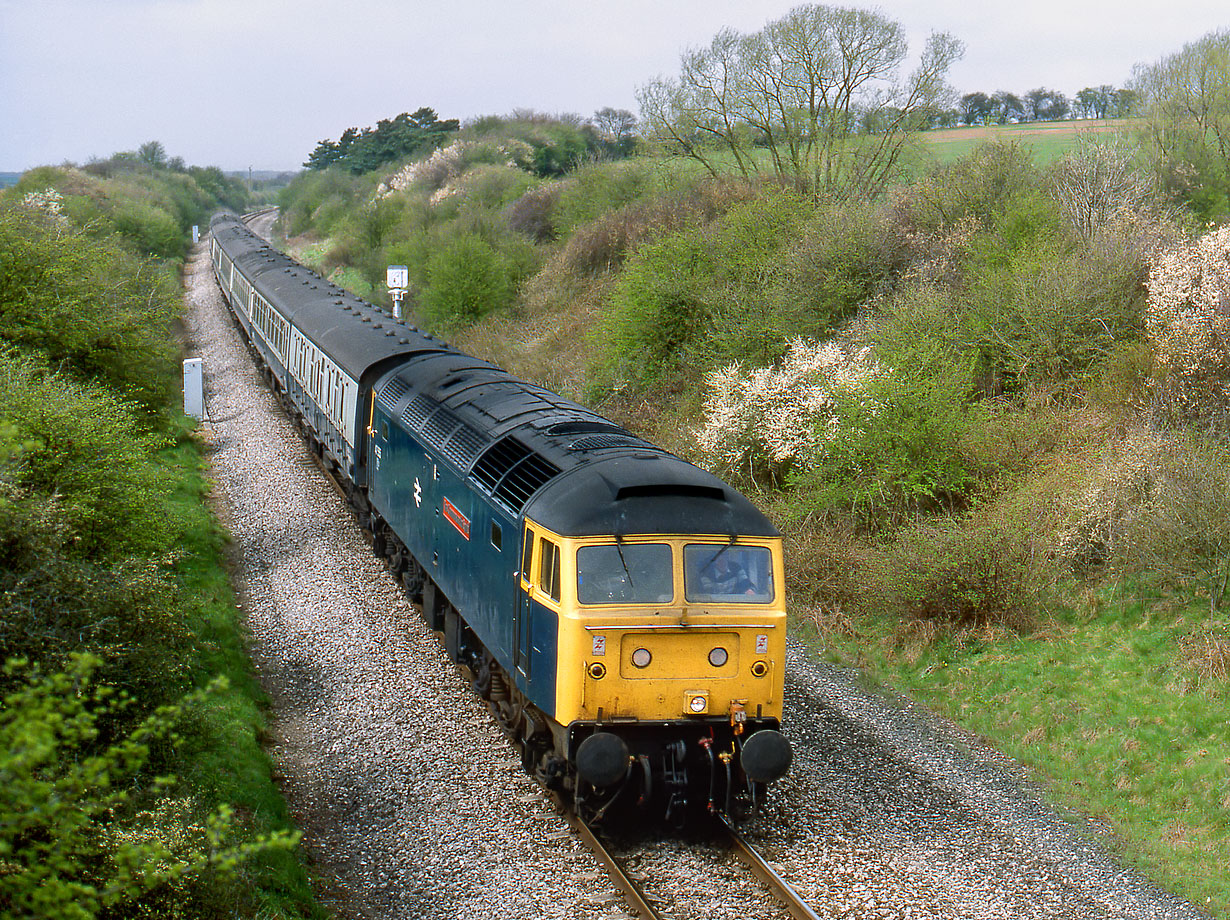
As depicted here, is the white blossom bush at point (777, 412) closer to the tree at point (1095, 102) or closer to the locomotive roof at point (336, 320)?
the locomotive roof at point (336, 320)

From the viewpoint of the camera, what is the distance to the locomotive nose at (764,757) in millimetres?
8594

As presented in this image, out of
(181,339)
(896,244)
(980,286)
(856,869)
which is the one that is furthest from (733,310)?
(181,339)

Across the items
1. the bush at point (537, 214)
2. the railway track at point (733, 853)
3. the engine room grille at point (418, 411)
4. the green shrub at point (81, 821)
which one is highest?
the bush at point (537, 214)

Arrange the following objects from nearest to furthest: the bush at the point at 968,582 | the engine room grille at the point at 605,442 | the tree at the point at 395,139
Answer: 1. the engine room grille at the point at 605,442
2. the bush at the point at 968,582
3. the tree at the point at 395,139

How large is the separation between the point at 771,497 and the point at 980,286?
21.3 feet

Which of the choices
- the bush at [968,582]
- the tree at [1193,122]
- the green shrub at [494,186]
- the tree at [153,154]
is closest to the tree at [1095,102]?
the tree at [1193,122]

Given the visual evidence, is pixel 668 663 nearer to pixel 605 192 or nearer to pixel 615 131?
pixel 605 192

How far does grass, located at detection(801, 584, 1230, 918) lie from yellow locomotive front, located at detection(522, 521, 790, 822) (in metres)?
3.83

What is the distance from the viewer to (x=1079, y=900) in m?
8.52

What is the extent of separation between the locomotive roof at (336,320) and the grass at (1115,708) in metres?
8.31

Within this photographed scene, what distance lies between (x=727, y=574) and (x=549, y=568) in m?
1.55

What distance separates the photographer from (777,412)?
60.7 ft

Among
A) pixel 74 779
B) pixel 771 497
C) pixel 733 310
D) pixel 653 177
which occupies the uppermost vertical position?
pixel 653 177

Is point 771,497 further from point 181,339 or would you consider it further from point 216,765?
point 181,339
